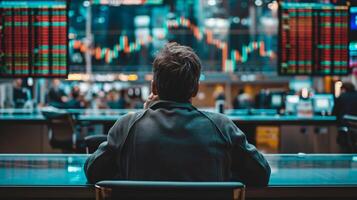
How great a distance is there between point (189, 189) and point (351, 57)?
5940mm

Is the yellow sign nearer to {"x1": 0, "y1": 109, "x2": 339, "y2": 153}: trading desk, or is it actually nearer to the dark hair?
{"x1": 0, "y1": 109, "x2": 339, "y2": 153}: trading desk

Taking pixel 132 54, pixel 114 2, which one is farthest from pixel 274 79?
pixel 114 2

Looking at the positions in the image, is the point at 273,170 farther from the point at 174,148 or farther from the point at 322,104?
the point at 322,104

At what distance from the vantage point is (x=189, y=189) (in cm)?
168

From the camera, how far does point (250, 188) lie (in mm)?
2400

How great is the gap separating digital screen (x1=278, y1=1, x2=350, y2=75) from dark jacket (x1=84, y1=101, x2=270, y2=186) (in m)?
5.35

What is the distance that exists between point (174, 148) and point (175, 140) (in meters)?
0.03

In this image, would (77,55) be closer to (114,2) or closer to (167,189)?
(114,2)

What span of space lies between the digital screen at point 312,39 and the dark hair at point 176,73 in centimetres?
533

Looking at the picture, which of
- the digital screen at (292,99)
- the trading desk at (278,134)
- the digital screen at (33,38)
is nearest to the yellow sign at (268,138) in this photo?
the trading desk at (278,134)

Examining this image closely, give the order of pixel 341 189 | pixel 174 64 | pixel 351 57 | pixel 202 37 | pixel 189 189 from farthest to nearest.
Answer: pixel 202 37 → pixel 351 57 → pixel 341 189 → pixel 174 64 → pixel 189 189

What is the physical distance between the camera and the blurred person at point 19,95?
1115 cm

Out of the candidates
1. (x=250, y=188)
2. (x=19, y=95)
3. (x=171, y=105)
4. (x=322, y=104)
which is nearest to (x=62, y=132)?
(x=19, y=95)

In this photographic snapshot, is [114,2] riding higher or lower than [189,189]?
higher
